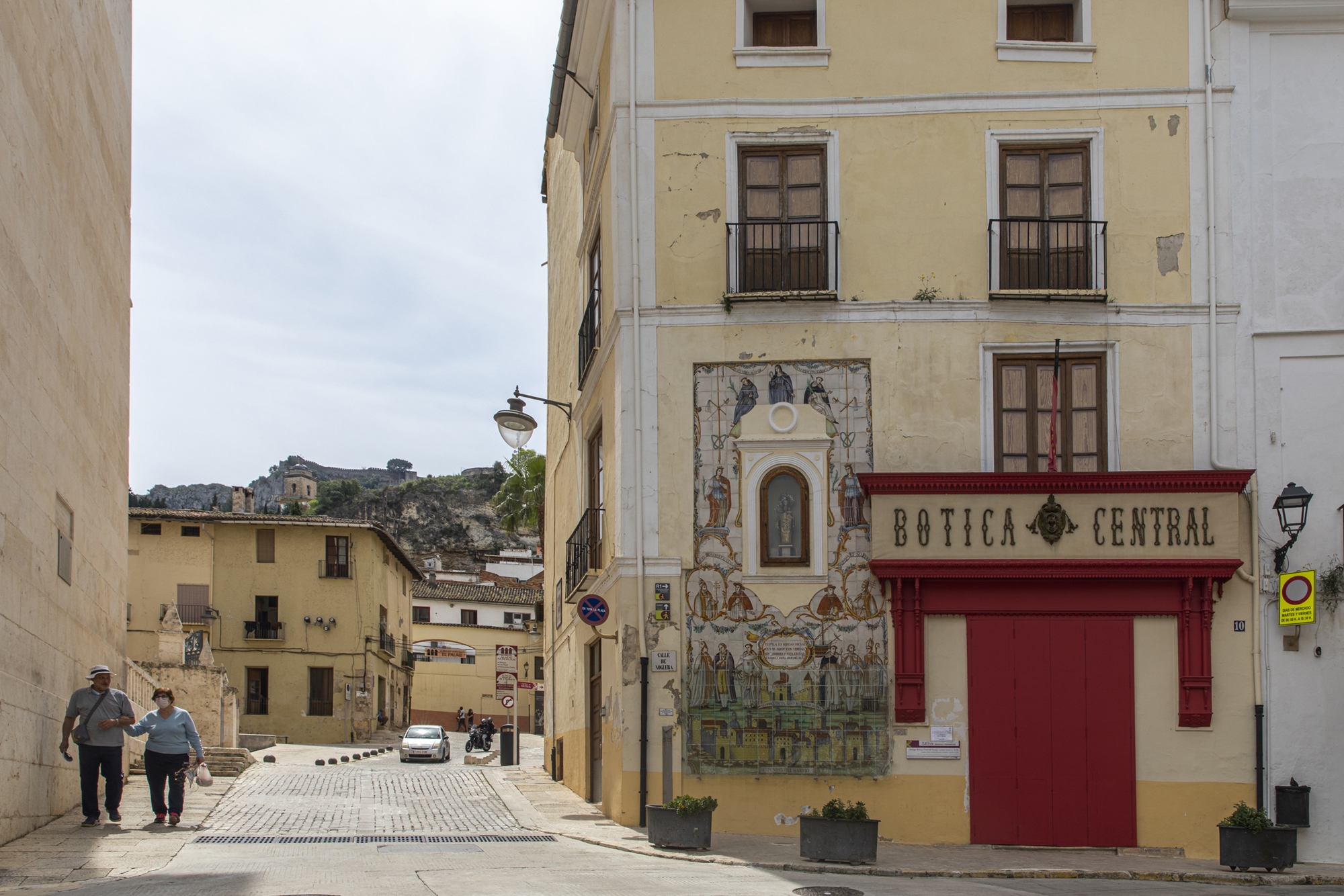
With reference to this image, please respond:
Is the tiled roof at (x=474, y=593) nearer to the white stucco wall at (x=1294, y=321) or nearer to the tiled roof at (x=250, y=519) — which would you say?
the tiled roof at (x=250, y=519)

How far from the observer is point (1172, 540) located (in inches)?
630

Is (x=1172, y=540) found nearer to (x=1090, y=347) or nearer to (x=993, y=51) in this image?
(x=1090, y=347)

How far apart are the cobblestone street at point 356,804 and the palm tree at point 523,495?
50.5 feet

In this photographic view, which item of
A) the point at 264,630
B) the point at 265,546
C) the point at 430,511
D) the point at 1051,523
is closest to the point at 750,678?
the point at 1051,523

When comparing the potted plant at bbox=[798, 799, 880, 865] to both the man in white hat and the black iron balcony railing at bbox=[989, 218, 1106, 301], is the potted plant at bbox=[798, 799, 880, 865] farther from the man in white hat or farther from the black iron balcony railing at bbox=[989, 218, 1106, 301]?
the man in white hat

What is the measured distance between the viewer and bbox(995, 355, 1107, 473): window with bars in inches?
651

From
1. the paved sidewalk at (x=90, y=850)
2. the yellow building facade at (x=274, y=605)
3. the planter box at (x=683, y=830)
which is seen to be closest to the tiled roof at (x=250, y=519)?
the yellow building facade at (x=274, y=605)

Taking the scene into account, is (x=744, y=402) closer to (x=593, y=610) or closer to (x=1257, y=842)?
(x=593, y=610)

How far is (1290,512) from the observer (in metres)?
15.7

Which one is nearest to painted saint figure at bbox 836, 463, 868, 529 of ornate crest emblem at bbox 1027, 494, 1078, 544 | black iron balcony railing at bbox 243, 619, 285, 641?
ornate crest emblem at bbox 1027, 494, 1078, 544

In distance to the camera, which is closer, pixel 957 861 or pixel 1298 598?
pixel 957 861

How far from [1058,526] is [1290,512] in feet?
8.29

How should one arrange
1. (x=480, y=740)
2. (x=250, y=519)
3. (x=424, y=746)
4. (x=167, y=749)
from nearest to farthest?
(x=167, y=749), (x=424, y=746), (x=480, y=740), (x=250, y=519)

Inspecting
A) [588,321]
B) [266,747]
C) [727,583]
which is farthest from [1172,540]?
[266,747]
